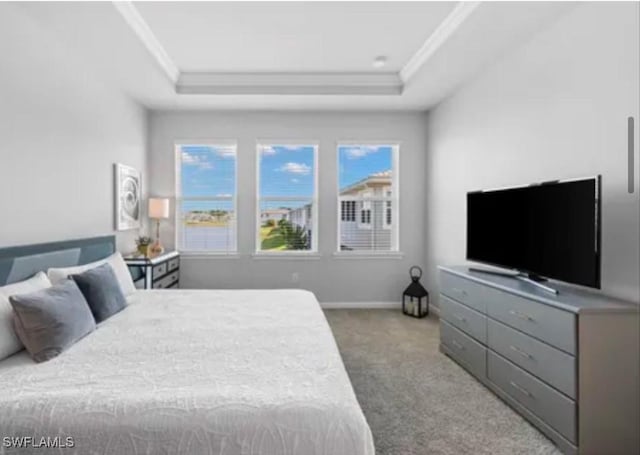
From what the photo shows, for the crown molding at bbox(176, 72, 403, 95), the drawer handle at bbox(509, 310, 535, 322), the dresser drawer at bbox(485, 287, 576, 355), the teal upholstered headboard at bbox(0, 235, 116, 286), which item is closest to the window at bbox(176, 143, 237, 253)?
the crown molding at bbox(176, 72, 403, 95)

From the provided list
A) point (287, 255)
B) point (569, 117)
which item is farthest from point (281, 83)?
point (569, 117)

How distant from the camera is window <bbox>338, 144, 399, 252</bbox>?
523 centimetres

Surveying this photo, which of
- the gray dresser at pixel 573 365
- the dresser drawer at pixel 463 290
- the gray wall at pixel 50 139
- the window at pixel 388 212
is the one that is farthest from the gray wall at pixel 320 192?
the gray dresser at pixel 573 365

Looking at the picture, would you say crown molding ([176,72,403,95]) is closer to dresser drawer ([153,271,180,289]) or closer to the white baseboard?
dresser drawer ([153,271,180,289])

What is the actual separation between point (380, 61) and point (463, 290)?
2.46 meters

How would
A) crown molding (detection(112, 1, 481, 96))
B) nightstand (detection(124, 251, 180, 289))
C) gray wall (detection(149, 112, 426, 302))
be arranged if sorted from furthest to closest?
gray wall (detection(149, 112, 426, 302)), crown molding (detection(112, 1, 481, 96)), nightstand (detection(124, 251, 180, 289))

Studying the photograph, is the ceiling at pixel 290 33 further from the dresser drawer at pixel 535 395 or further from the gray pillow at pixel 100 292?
the dresser drawer at pixel 535 395

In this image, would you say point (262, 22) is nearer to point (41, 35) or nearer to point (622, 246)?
point (41, 35)

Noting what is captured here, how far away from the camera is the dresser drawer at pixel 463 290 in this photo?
9.46 ft

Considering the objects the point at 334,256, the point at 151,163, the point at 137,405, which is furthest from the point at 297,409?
the point at 151,163

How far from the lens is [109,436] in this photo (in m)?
1.27

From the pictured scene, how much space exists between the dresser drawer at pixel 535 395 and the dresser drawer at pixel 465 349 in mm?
97

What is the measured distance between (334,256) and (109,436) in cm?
404

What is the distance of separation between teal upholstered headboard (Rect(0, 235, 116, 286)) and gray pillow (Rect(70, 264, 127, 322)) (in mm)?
297
